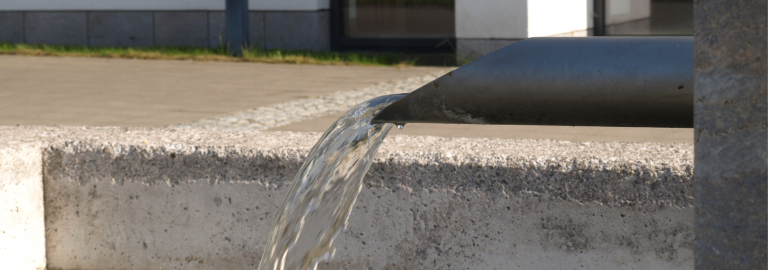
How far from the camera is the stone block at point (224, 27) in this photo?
11195mm

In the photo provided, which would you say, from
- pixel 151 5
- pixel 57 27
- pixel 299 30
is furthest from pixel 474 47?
pixel 57 27

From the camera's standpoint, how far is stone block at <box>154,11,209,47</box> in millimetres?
11469

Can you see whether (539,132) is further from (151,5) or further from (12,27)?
(12,27)

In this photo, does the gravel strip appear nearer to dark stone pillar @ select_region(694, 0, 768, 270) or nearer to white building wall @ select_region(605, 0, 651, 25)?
white building wall @ select_region(605, 0, 651, 25)

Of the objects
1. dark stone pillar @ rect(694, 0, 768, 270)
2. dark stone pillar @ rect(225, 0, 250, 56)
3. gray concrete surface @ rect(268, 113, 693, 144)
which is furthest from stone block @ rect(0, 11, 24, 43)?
dark stone pillar @ rect(694, 0, 768, 270)

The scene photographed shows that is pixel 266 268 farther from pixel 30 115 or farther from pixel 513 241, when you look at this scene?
pixel 30 115

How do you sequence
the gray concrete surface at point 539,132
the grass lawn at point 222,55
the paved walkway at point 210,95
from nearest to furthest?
the gray concrete surface at point 539,132, the paved walkway at point 210,95, the grass lawn at point 222,55

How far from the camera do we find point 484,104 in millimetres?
1380

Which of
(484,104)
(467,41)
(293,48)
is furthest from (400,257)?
(293,48)

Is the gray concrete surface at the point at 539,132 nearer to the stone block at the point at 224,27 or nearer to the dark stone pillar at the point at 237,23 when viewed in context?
the dark stone pillar at the point at 237,23

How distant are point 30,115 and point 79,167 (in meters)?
3.46

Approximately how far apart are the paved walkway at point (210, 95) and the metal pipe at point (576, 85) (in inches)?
107

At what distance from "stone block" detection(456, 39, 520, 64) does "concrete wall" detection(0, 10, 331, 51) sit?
2.36m

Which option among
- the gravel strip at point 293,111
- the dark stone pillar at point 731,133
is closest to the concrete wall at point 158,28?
the gravel strip at point 293,111
